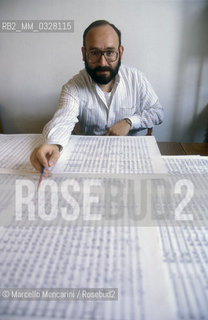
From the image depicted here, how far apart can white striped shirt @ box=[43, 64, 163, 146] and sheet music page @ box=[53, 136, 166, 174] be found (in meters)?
0.26

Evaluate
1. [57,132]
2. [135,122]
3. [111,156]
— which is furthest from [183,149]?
[57,132]

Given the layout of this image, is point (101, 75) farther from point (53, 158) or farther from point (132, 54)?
point (132, 54)

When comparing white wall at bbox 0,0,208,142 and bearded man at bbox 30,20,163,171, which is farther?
white wall at bbox 0,0,208,142

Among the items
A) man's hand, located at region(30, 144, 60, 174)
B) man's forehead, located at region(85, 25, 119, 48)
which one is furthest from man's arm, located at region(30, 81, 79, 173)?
man's forehead, located at region(85, 25, 119, 48)

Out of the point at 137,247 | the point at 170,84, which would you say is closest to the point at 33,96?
the point at 170,84

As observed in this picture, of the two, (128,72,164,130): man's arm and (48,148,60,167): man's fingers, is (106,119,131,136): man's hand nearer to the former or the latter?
(128,72,164,130): man's arm

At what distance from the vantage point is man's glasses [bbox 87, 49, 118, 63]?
994 millimetres

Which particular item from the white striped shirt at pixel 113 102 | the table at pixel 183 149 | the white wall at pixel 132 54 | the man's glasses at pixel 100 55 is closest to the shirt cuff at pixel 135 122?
the white striped shirt at pixel 113 102

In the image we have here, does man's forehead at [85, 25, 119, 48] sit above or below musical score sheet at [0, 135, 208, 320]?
above

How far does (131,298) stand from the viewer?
281 mm

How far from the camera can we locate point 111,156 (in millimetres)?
667

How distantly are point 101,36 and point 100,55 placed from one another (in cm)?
7

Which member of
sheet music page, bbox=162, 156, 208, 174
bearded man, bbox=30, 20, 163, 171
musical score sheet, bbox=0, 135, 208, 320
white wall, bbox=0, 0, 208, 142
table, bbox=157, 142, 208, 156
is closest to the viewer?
musical score sheet, bbox=0, 135, 208, 320

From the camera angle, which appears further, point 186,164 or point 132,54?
point 132,54
